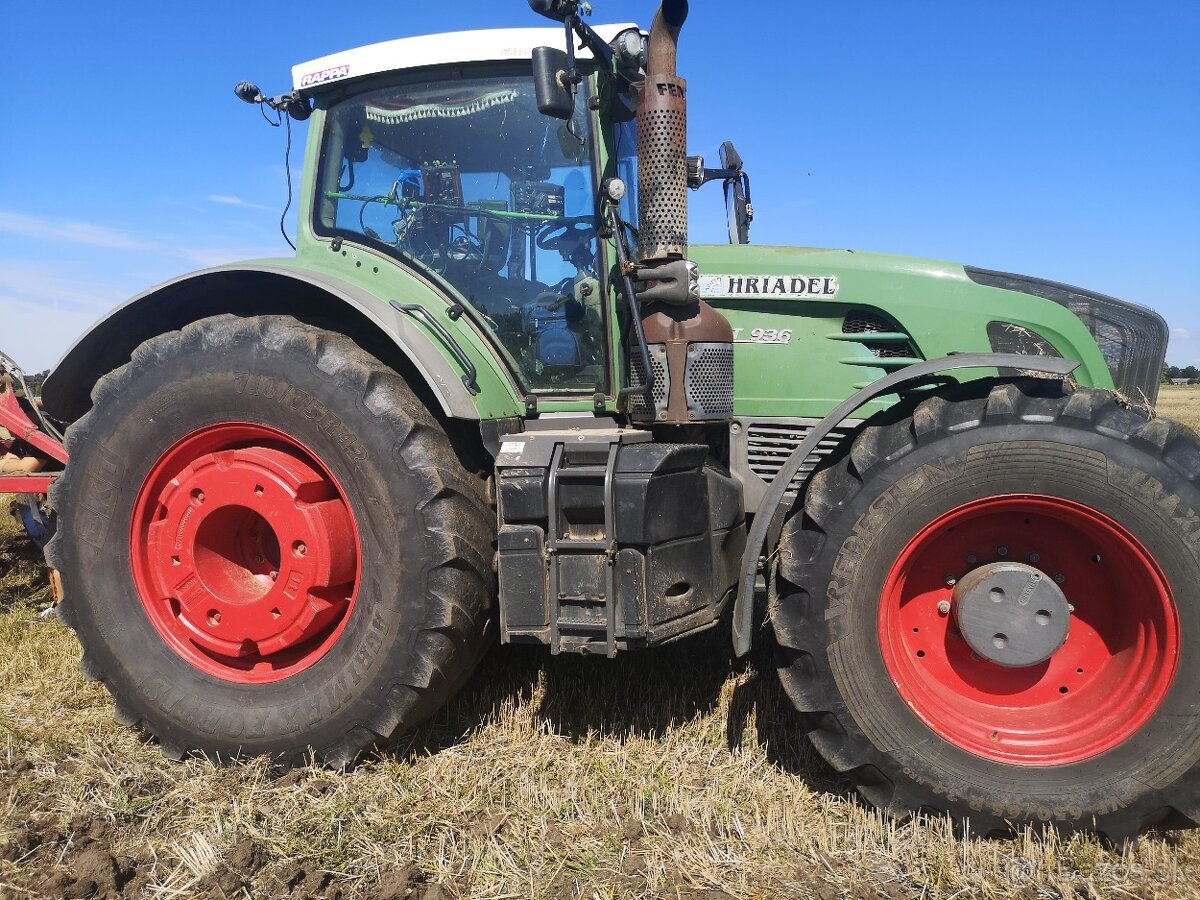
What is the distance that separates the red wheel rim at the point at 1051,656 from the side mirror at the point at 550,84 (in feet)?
5.42

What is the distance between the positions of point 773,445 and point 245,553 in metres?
2.01

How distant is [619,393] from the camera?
112 inches

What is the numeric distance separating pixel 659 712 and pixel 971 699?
109 cm

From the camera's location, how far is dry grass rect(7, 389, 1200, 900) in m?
2.11

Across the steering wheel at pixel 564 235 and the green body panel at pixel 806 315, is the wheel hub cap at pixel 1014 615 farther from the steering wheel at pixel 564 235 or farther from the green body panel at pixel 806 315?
the steering wheel at pixel 564 235

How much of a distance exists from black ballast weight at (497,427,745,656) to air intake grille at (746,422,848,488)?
22.6 inches

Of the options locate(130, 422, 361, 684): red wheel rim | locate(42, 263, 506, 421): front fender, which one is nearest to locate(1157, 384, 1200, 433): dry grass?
locate(42, 263, 506, 421): front fender

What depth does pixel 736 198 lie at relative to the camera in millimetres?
4246

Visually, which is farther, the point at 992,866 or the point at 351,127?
the point at 351,127

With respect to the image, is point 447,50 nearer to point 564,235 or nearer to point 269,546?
point 564,235

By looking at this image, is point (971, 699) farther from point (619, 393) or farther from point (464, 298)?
point (464, 298)

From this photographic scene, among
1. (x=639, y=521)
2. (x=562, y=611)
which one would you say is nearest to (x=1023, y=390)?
(x=639, y=521)

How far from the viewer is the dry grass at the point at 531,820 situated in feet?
6.93

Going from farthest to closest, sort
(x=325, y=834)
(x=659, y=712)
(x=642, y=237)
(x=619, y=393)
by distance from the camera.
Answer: (x=659, y=712), (x=619, y=393), (x=642, y=237), (x=325, y=834)
